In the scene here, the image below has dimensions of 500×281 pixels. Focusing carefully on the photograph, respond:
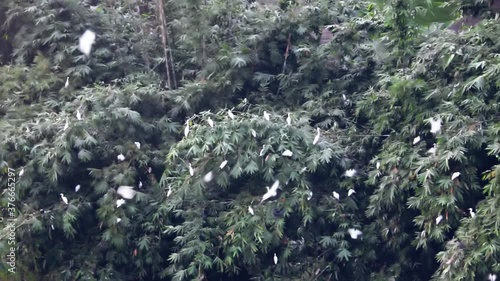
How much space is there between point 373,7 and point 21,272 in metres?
4.24

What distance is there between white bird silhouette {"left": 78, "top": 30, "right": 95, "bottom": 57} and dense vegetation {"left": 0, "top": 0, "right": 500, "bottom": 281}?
0.08 m

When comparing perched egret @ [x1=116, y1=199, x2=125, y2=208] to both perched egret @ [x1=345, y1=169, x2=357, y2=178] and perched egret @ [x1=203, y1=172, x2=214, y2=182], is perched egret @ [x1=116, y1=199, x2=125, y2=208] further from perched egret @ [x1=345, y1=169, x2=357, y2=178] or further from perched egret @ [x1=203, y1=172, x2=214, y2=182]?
perched egret @ [x1=345, y1=169, x2=357, y2=178]

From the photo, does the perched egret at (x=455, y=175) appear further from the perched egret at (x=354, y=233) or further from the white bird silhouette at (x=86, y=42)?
the white bird silhouette at (x=86, y=42)

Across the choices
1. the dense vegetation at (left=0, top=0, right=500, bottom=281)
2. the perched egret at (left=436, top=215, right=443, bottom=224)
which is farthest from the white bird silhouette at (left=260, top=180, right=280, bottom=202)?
the perched egret at (left=436, top=215, right=443, bottom=224)

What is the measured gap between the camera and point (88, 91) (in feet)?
22.0

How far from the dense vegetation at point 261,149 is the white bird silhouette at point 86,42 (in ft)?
0.27

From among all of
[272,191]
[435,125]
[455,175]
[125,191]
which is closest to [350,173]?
[272,191]

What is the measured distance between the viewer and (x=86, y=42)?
7.27m

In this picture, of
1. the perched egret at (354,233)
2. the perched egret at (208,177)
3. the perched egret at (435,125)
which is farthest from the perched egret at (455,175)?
the perched egret at (208,177)

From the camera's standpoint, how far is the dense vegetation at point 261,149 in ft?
19.2

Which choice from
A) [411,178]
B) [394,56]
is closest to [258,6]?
[394,56]

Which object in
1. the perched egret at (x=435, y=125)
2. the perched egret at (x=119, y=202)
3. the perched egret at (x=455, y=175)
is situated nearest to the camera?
the perched egret at (x=455, y=175)

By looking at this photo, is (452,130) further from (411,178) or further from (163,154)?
(163,154)

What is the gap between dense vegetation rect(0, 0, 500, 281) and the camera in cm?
585
